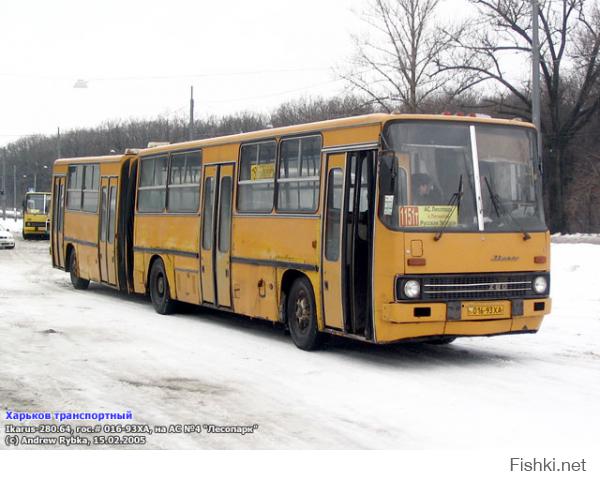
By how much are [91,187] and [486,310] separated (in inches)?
493

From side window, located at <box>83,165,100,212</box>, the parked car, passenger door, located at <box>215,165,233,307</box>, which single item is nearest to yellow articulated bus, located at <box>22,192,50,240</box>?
the parked car

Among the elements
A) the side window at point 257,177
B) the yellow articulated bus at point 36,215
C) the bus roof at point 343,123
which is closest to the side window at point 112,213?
the bus roof at point 343,123

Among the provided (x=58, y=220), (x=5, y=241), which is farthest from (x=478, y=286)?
(x=5, y=241)

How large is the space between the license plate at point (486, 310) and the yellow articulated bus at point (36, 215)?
149 feet

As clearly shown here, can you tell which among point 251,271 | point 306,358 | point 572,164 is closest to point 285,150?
point 251,271

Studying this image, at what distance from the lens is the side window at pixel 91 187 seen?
21.3m

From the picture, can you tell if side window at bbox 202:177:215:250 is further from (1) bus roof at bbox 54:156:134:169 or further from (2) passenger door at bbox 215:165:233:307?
(1) bus roof at bbox 54:156:134:169

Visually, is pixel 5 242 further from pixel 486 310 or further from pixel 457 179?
pixel 486 310

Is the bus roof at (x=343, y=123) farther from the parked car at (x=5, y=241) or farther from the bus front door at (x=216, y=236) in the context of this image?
the parked car at (x=5, y=241)

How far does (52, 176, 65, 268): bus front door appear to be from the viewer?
78.1 ft

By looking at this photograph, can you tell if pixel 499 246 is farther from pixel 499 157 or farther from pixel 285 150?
pixel 285 150

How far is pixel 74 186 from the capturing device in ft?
76.1

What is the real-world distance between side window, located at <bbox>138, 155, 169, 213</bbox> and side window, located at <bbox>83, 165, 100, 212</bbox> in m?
2.50

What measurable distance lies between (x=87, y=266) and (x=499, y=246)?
492 inches
